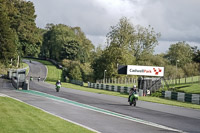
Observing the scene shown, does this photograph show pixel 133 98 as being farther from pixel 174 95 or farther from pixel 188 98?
pixel 174 95

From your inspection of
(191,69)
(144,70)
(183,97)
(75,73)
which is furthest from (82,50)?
(183,97)

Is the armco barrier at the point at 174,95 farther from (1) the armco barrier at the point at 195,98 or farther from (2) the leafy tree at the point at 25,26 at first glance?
(2) the leafy tree at the point at 25,26

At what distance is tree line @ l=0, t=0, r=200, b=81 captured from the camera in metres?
80.0

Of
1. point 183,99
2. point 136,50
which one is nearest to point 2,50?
point 136,50

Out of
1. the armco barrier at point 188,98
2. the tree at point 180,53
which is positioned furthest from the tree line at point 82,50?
the armco barrier at point 188,98

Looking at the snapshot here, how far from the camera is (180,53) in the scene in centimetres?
11144

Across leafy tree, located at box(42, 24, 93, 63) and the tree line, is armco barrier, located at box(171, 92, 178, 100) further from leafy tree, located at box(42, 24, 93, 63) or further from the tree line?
leafy tree, located at box(42, 24, 93, 63)

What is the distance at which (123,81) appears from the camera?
76.4m

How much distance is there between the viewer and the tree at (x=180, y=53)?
108 meters

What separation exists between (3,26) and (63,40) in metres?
A: 52.9

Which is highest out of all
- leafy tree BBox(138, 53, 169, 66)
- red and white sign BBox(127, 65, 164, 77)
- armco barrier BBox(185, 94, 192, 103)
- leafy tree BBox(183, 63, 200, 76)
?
leafy tree BBox(138, 53, 169, 66)

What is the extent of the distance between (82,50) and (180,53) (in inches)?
1428

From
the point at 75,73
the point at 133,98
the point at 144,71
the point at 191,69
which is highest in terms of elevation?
the point at 191,69

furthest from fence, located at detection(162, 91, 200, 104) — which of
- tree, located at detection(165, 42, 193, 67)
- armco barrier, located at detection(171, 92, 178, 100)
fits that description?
tree, located at detection(165, 42, 193, 67)
